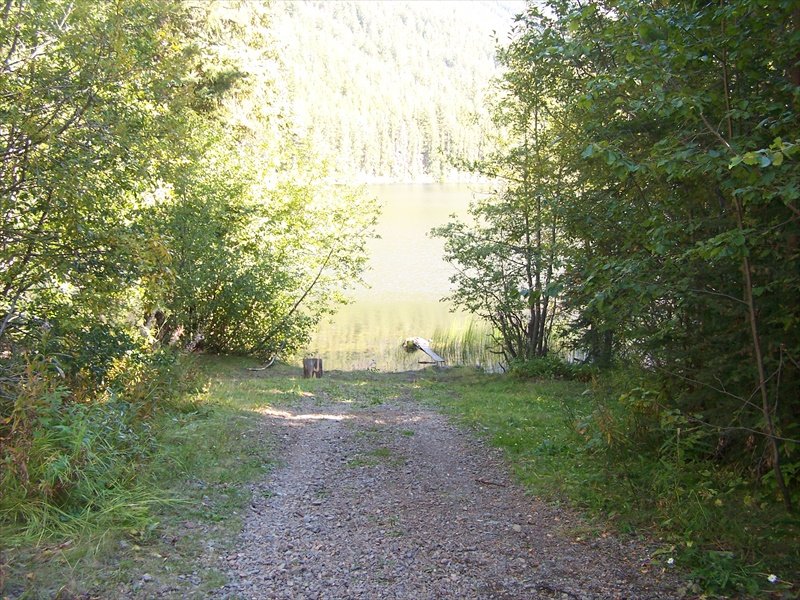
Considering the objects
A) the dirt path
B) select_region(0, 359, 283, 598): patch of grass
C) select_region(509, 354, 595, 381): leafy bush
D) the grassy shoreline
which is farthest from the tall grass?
select_region(0, 359, 283, 598): patch of grass

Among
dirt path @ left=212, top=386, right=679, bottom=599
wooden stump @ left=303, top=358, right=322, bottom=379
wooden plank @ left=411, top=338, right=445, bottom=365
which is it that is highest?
wooden plank @ left=411, top=338, right=445, bottom=365

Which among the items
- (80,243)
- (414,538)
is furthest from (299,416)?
(414,538)

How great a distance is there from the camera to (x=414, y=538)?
5.07m

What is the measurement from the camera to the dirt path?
425 cm

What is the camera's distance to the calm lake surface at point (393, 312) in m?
21.1

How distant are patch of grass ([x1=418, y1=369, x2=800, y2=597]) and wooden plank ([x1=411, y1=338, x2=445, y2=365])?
11.4 meters

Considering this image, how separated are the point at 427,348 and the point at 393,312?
5.69 m

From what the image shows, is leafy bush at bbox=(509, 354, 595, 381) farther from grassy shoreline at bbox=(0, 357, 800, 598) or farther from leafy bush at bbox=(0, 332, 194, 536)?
leafy bush at bbox=(0, 332, 194, 536)

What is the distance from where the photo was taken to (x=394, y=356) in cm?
2106

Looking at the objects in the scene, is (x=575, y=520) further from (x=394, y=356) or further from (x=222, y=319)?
(x=394, y=356)

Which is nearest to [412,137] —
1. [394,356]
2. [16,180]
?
[394,356]

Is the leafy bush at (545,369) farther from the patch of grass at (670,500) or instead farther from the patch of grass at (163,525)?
the patch of grass at (163,525)

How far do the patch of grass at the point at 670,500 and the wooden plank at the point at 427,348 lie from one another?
11.4 meters

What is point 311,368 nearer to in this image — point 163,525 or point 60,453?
point 60,453
